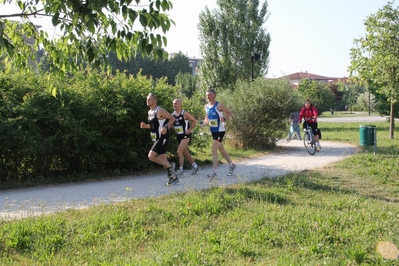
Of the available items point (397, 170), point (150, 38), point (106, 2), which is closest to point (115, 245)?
point (150, 38)

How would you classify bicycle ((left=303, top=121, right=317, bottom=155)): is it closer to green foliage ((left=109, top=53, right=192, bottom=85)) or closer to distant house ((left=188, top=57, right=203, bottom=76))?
distant house ((left=188, top=57, right=203, bottom=76))

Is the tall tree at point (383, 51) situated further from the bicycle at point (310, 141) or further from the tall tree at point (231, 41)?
the tall tree at point (231, 41)

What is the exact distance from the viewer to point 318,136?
15.2 meters

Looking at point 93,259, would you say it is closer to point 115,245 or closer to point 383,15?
point 115,245

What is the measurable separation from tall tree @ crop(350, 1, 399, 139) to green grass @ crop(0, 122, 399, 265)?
44.5ft

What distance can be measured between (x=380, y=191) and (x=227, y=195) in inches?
125

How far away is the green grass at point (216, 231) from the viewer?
4.78 metres

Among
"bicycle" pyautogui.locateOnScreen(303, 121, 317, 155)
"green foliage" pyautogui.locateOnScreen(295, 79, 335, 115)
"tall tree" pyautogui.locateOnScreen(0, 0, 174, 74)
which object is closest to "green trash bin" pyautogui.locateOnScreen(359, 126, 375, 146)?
"bicycle" pyautogui.locateOnScreen(303, 121, 317, 155)

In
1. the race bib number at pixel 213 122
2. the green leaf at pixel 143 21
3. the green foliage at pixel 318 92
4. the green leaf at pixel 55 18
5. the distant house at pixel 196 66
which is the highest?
the distant house at pixel 196 66

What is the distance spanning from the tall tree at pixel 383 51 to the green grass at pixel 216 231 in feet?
44.5

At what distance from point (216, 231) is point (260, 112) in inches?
414

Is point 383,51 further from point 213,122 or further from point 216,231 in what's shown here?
point 216,231

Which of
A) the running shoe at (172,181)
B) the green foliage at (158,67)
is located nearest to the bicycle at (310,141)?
the running shoe at (172,181)

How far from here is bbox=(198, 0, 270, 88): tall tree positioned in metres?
36.3
